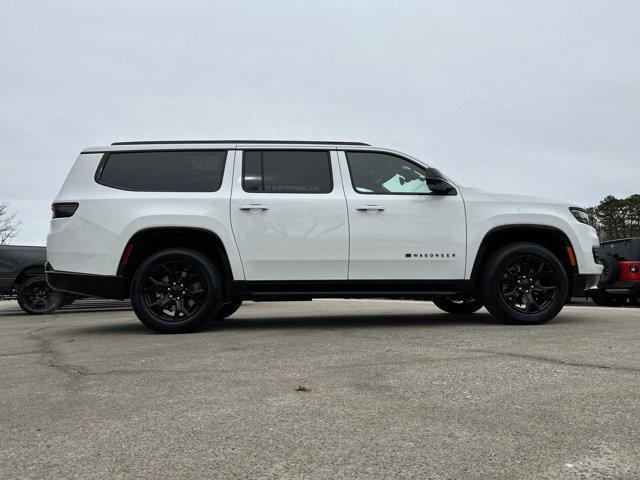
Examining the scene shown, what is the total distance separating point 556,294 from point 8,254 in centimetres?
1015

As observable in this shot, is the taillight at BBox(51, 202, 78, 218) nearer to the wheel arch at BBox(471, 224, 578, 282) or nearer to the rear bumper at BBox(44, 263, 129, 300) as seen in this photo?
the rear bumper at BBox(44, 263, 129, 300)

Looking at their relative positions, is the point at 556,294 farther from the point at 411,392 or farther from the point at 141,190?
the point at 141,190

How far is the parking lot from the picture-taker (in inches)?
76.6

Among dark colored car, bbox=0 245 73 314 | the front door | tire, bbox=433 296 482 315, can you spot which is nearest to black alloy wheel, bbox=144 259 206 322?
the front door

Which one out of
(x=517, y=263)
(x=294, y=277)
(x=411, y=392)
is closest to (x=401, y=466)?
(x=411, y=392)

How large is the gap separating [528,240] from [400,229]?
151 cm

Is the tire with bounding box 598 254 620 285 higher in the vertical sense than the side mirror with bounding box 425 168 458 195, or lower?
lower

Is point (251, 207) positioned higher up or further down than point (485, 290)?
higher up

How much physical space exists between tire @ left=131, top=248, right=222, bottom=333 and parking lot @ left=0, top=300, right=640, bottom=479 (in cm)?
58

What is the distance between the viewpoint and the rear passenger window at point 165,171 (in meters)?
5.47

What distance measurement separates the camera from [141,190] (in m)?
5.44

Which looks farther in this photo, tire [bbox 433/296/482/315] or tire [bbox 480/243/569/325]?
tire [bbox 433/296/482/315]

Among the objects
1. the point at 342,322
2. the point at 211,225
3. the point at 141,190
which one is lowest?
the point at 342,322

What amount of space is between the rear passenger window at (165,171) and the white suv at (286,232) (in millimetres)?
12
